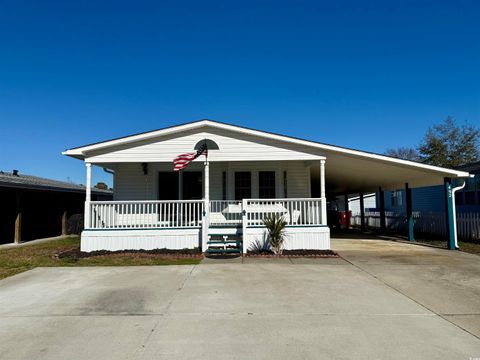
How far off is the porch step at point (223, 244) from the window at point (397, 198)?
19.0 metres

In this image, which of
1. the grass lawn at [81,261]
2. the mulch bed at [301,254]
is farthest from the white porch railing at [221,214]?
the grass lawn at [81,261]

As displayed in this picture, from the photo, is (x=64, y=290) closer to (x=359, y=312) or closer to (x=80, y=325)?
(x=80, y=325)

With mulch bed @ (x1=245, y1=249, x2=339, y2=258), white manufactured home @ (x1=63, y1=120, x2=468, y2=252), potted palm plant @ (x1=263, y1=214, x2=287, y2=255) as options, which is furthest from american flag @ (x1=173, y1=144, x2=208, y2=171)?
mulch bed @ (x1=245, y1=249, x2=339, y2=258)

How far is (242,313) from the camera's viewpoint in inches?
182

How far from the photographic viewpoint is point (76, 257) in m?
9.52

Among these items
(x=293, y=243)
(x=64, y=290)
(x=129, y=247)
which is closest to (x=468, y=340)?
(x=64, y=290)

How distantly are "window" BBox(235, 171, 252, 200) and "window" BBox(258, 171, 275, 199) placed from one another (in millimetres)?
382

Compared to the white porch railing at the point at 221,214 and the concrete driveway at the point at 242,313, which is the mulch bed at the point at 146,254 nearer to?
the white porch railing at the point at 221,214

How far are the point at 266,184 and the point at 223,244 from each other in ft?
11.0

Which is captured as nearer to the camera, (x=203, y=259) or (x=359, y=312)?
(x=359, y=312)

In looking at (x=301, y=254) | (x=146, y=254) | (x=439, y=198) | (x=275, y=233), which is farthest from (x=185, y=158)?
(x=439, y=198)

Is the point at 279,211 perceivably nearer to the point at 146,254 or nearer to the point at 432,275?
the point at 146,254

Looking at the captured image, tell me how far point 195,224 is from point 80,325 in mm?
6767

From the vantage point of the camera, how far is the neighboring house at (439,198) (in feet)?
54.0
